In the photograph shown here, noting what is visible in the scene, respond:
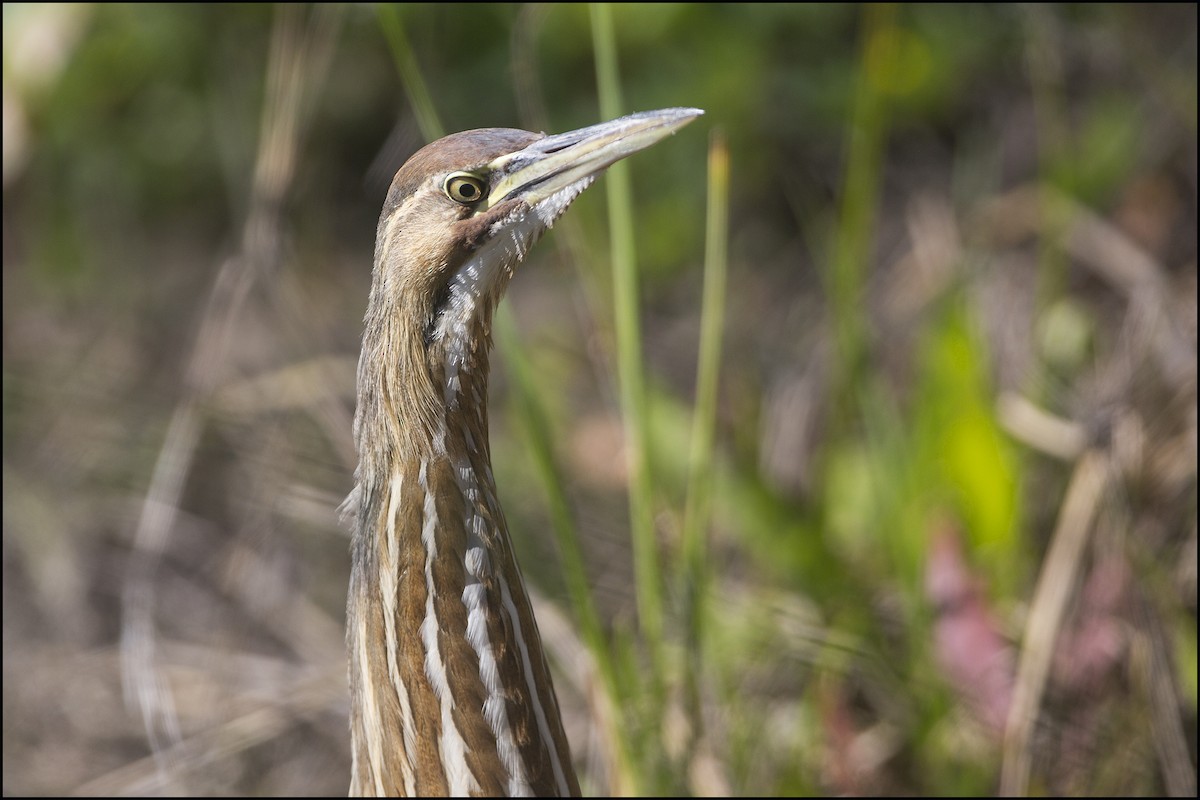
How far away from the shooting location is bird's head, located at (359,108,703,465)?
1117 mm

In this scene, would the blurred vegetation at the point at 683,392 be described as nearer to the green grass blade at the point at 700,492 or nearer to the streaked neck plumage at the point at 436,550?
the green grass blade at the point at 700,492

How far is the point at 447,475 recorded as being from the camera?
45.0 inches

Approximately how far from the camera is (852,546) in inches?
89.6

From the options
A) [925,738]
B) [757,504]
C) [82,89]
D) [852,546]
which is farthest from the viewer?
[82,89]

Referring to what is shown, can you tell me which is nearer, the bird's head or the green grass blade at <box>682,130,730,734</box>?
the bird's head

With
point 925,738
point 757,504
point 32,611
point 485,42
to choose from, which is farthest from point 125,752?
point 485,42

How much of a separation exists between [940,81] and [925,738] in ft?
5.92

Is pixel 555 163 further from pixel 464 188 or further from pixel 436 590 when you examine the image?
pixel 436 590

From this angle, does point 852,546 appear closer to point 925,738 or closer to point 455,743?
point 925,738

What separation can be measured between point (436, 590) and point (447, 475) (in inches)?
4.0

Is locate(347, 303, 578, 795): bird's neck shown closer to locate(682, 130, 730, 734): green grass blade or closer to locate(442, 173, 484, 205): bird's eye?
locate(442, 173, 484, 205): bird's eye

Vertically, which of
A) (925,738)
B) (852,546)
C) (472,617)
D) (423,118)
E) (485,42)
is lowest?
(925,738)

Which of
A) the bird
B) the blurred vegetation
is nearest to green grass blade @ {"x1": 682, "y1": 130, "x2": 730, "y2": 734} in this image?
the blurred vegetation

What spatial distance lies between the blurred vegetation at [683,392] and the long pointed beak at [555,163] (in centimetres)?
32
